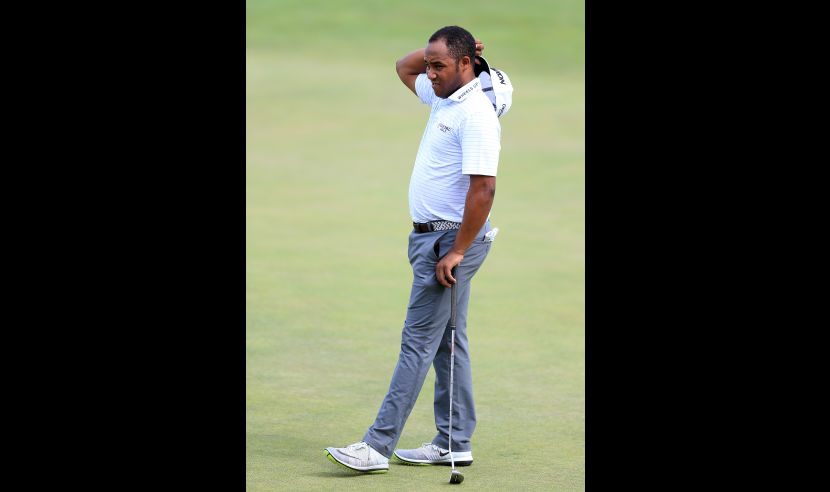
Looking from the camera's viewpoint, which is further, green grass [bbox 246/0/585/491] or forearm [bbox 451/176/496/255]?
green grass [bbox 246/0/585/491]

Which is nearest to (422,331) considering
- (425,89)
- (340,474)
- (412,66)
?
(340,474)

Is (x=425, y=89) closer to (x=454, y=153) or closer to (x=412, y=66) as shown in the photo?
(x=412, y=66)

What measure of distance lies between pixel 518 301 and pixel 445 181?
414cm

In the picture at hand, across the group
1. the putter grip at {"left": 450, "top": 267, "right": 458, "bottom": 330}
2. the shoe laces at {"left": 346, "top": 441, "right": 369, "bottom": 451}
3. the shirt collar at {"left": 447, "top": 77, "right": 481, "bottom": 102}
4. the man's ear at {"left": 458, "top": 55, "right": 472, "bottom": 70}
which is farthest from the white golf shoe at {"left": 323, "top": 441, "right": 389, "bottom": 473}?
the man's ear at {"left": 458, "top": 55, "right": 472, "bottom": 70}

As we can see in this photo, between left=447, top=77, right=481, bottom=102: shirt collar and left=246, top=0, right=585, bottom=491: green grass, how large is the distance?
65.1 inches

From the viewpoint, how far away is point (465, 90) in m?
4.56

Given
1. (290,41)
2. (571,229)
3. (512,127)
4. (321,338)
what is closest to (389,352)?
(321,338)

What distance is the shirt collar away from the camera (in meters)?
4.55

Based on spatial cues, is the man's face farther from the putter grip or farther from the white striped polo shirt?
the putter grip

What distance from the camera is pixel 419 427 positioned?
551 cm

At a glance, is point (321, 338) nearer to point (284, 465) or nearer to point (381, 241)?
point (284, 465)

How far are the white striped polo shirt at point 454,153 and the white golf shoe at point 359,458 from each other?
1.04 meters

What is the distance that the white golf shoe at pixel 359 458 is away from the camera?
4.55 metres

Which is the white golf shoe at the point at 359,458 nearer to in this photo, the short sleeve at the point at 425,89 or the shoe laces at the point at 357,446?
the shoe laces at the point at 357,446
